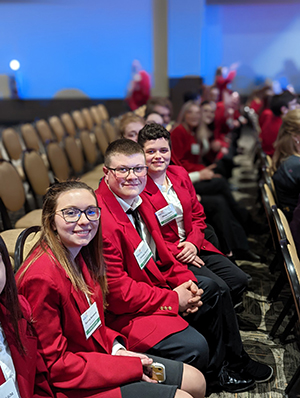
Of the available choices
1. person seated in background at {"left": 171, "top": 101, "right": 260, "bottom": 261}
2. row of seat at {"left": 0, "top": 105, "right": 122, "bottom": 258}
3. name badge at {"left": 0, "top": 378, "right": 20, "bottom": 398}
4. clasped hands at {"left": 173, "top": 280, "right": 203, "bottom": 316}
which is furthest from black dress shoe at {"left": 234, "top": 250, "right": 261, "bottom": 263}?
name badge at {"left": 0, "top": 378, "right": 20, "bottom": 398}

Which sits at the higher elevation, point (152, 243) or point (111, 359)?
point (152, 243)

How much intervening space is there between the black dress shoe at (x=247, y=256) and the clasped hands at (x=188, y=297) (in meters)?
1.46

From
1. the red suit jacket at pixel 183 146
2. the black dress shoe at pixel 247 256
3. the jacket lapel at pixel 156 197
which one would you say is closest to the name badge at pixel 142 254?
the jacket lapel at pixel 156 197

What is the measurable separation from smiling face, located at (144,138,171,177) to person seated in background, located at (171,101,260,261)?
0.74 m

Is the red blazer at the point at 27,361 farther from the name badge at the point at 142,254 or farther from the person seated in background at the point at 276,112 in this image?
the person seated in background at the point at 276,112

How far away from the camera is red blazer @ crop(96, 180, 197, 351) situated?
1.60 m

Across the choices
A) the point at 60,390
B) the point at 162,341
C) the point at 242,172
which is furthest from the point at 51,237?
the point at 242,172

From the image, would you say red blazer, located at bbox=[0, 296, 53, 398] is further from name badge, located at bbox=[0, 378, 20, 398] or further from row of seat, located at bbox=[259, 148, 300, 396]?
row of seat, located at bbox=[259, 148, 300, 396]

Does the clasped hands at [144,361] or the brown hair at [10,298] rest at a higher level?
the brown hair at [10,298]

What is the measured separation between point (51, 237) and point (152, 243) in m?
0.72

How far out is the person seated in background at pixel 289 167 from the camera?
266cm

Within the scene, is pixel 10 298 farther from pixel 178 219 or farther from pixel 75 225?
pixel 178 219

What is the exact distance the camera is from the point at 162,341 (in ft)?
5.22

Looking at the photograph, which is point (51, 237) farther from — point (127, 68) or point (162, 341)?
point (127, 68)
